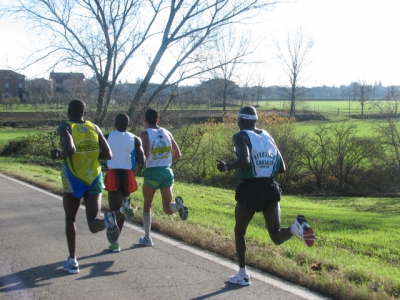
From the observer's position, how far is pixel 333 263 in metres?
6.05

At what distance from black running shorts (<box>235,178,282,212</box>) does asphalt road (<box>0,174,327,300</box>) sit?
0.89m

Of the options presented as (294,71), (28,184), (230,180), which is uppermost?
(294,71)

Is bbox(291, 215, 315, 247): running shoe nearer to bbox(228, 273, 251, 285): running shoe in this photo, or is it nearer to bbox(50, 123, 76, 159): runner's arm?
bbox(228, 273, 251, 285): running shoe

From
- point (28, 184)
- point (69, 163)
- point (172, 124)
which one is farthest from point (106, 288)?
point (172, 124)

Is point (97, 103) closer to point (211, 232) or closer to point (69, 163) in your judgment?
point (211, 232)

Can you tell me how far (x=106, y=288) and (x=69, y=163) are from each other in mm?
1417

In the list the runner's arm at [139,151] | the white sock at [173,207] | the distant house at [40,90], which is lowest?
the white sock at [173,207]

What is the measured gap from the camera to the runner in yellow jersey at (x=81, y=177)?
5.59m

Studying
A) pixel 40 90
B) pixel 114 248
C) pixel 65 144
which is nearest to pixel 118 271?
pixel 114 248

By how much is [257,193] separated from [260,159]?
35 cm

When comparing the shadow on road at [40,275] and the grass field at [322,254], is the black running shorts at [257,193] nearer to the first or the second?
the grass field at [322,254]

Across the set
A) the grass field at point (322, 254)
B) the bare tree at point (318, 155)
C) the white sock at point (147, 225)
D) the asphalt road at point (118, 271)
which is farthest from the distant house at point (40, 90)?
the white sock at point (147, 225)

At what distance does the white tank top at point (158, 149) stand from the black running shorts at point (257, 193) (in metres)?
1.95

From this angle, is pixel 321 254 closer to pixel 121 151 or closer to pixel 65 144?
pixel 121 151
